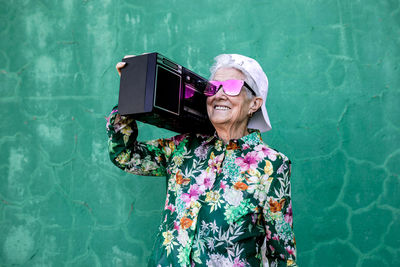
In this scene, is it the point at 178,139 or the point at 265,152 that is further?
the point at 178,139

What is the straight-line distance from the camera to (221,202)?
1.75 m

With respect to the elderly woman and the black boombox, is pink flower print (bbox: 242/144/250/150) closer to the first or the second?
the elderly woman

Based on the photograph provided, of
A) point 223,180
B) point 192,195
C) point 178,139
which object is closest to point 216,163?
point 223,180

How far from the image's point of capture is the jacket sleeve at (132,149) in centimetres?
184

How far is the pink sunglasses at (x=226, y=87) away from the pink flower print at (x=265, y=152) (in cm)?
30

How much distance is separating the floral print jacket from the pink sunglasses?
242 mm

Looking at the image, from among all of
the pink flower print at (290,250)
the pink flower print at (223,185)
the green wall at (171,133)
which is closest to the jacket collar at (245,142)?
the pink flower print at (223,185)

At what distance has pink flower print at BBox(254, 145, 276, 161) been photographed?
73.6 inches

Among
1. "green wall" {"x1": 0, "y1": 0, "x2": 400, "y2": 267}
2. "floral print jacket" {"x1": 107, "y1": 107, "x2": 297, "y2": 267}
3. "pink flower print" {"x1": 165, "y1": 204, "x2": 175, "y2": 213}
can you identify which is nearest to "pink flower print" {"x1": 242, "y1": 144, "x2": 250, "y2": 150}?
"floral print jacket" {"x1": 107, "y1": 107, "x2": 297, "y2": 267}

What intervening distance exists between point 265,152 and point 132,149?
0.70m

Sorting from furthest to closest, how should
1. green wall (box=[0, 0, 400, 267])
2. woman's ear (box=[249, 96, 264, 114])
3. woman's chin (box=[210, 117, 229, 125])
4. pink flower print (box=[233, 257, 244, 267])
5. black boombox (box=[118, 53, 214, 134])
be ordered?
green wall (box=[0, 0, 400, 267]) < woman's ear (box=[249, 96, 264, 114]) < woman's chin (box=[210, 117, 229, 125]) < pink flower print (box=[233, 257, 244, 267]) < black boombox (box=[118, 53, 214, 134])

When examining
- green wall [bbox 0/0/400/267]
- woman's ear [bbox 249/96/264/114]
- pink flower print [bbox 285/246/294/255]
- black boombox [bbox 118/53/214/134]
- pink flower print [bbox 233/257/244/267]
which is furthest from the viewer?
green wall [bbox 0/0/400/267]

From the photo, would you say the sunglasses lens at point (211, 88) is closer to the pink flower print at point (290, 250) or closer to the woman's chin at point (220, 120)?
the woman's chin at point (220, 120)

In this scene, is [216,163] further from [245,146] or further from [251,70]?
[251,70]
